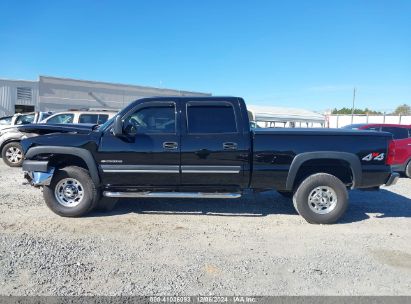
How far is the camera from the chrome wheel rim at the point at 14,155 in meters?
10.5

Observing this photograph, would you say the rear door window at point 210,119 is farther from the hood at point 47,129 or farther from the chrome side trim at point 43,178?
the chrome side trim at point 43,178

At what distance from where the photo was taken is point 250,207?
20.8 feet

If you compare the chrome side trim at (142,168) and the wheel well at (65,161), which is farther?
the wheel well at (65,161)

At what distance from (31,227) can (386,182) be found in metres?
5.58

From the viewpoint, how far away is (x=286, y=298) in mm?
3180

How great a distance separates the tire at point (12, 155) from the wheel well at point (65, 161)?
5.88 meters

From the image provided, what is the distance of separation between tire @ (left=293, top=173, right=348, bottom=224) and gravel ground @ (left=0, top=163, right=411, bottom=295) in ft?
0.56

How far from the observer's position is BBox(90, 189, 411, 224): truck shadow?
5.92 metres

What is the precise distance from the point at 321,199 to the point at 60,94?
31149 mm

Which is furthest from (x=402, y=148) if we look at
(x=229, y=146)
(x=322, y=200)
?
(x=229, y=146)

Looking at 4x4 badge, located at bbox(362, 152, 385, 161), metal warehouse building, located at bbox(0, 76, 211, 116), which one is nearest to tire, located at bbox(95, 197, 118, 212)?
4x4 badge, located at bbox(362, 152, 385, 161)

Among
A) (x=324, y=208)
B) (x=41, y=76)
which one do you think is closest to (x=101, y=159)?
(x=324, y=208)

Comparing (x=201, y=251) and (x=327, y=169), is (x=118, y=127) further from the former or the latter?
(x=327, y=169)

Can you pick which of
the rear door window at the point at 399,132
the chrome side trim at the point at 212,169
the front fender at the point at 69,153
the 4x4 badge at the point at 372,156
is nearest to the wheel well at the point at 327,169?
the 4x4 badge at the point at 372,156
